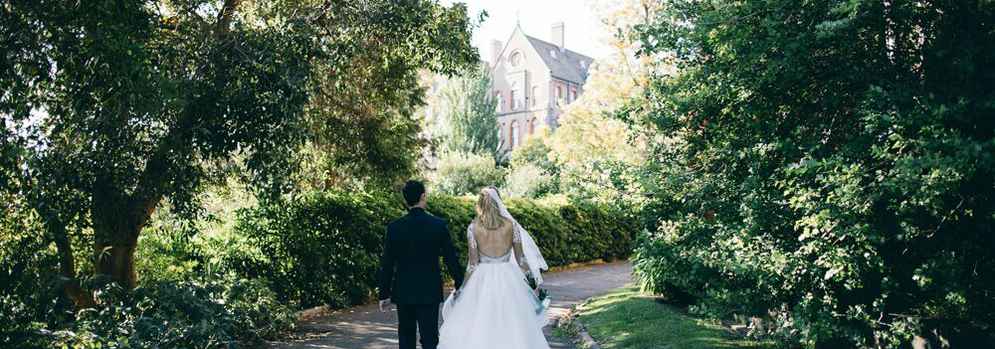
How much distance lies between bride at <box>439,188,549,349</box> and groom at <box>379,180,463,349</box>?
66cm

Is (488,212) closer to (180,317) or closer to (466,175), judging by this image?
(180,317)

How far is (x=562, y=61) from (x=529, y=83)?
4298 millimetres

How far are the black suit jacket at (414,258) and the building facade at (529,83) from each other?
57765 mm

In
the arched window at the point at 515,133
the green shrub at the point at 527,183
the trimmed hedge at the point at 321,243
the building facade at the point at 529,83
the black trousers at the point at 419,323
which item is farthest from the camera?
the arched window at the point at 515,133

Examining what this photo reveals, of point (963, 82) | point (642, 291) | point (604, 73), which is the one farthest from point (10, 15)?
point (604, 73)

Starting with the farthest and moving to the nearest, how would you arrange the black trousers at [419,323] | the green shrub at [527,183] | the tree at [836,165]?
the green shrub at [527,183] < the black trousers at [419,323] < the tree at [836,165]

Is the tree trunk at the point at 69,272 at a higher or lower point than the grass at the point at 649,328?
higher

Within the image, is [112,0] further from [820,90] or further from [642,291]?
[642,291]

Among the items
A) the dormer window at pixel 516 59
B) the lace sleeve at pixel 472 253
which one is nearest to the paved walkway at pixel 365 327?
the lace sleeve at pixel 472 253

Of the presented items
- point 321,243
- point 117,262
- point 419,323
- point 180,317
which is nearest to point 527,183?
point 321,243

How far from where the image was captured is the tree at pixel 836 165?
538 centimetres

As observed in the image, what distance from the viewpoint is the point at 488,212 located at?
7.57 m

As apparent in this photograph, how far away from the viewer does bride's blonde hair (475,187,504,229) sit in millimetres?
7539

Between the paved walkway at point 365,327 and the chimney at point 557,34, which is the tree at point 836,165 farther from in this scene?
the chimney at point 557,34
